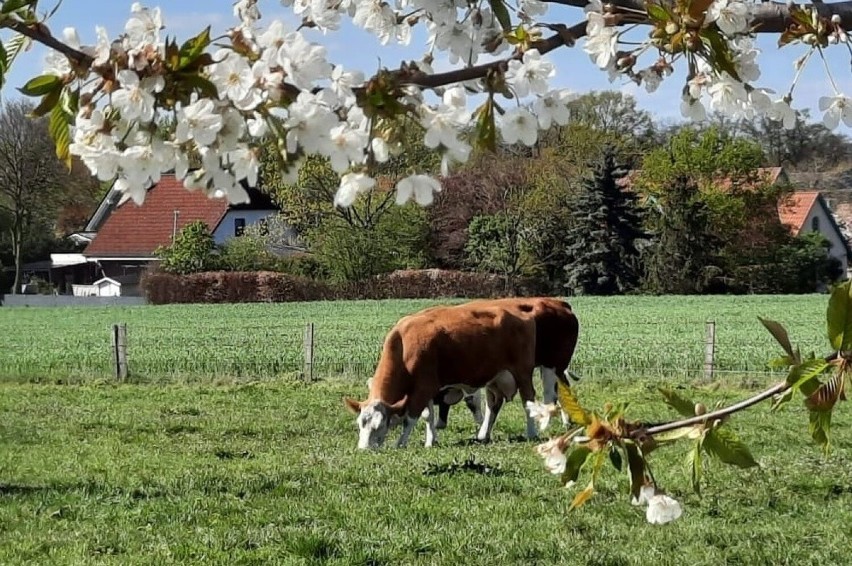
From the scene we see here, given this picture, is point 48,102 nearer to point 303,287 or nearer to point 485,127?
point 485,127

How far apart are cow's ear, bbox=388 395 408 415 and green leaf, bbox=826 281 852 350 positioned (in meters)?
8.60

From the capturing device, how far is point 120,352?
1855cm

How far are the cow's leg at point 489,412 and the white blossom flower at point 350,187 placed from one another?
984cm

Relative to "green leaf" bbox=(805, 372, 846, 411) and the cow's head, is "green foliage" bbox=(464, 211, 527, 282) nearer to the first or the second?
the cow's head

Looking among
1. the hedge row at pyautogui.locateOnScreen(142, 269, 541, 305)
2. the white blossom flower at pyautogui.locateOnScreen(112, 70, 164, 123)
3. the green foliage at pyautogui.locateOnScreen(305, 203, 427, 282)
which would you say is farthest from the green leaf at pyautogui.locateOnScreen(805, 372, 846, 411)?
the green foliage at pyautogui.locateOnScreen(305, 203, 427, 282)

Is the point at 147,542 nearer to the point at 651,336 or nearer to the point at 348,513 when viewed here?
the point at 348,513

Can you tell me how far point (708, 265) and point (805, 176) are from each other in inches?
1000

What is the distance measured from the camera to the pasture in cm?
608

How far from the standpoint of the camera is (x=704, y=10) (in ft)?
6.39

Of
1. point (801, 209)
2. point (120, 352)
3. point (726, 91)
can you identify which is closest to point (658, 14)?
point (726, 91)

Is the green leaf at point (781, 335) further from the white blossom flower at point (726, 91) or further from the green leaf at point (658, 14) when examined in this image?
the green leaf at point (658, 14)

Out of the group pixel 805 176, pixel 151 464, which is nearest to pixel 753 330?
pixel 151 464

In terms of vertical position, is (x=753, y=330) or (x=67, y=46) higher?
(x=67, y=46)

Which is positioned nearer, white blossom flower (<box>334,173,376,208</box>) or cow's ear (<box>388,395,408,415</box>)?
white blossom flower (<box>334,173,376,208</box>)
